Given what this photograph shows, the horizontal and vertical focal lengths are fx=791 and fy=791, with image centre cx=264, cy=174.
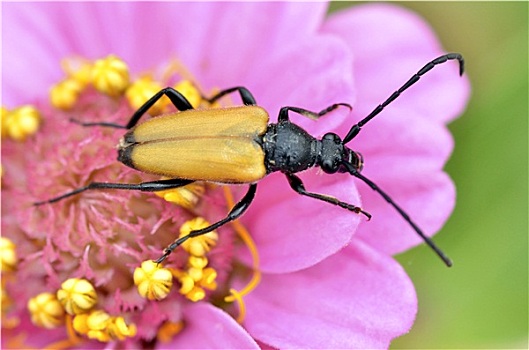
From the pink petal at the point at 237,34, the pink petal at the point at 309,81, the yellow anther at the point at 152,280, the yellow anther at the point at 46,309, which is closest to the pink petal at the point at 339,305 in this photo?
the yellow anther at the point at 152,280

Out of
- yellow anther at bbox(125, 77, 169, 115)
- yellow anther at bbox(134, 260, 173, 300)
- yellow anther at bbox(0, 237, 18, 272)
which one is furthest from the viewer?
yellow anther at bbox(125, 77, 169, 115)

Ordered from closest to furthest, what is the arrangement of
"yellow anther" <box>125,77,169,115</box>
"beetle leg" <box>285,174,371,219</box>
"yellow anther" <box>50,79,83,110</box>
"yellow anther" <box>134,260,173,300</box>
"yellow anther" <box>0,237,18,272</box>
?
1. "beetle leg" <box>285,174,371,219</box>
2. "yellow anther" <box>134,260,173,300</box>
3. "yellow anther" <box>0,237,18,272</box>
4. "yellow anther" <box>125,77,169,115</box>
5. "yellow anther" <box>50,79,83,110</box>

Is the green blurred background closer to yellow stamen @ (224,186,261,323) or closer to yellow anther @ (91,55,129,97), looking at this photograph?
yellow stamen @ (224,186,261,323)

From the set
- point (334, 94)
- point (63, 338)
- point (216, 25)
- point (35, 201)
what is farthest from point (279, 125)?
point (63, 338)

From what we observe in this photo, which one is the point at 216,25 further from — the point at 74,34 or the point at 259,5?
the point at 74,34

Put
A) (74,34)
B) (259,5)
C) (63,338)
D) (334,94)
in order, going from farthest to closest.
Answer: (74,34) → (259,5) → (63,338) → (334,94)

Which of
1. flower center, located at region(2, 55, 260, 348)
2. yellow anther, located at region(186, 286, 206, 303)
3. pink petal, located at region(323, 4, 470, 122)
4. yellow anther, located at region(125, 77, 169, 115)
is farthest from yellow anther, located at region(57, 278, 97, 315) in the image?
pink petal, located at region(323, 4, 470, 122)
